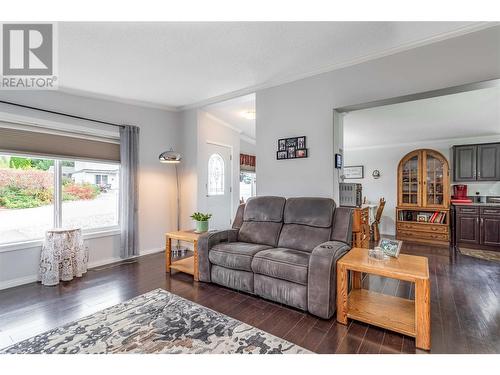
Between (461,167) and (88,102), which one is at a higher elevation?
(88,102)

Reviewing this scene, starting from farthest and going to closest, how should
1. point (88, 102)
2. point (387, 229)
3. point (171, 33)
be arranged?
point (387, 229), point (88, 102), point (171, 33)

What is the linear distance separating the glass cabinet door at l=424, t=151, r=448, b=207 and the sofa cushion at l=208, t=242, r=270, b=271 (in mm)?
4412

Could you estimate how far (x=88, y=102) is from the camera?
3.49m

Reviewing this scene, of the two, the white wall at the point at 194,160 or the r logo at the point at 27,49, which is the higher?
the r logo at the point at 27,49

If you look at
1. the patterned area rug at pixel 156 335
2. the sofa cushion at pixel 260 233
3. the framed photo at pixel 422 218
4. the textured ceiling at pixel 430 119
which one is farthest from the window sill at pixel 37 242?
the framed photo at pixel 422 218

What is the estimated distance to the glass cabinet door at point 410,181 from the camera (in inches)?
212

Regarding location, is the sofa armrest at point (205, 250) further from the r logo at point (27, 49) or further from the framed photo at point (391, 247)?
the r logo at point (27, 49)

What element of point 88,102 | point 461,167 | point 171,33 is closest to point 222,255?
point 171,33

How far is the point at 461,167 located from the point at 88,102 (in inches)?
273

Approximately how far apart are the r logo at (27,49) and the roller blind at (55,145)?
2.24 ft

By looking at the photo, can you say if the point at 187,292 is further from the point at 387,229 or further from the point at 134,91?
the point at 387,229

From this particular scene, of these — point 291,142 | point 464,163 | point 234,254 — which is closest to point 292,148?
point 291,142

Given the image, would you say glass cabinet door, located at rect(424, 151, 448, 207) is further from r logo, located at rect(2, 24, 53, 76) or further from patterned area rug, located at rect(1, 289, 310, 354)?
r logo, located at rect(2, 24, 53, 76)
